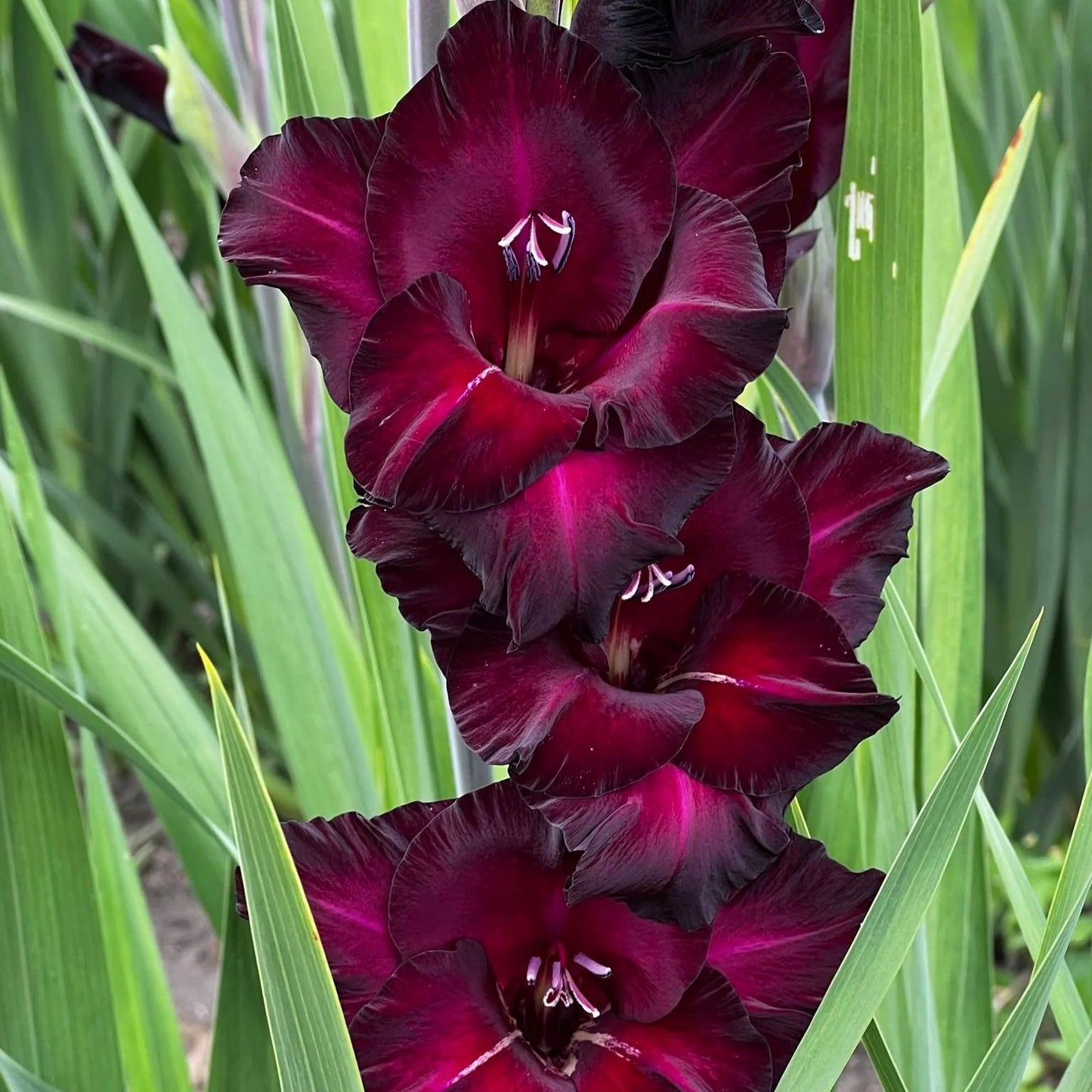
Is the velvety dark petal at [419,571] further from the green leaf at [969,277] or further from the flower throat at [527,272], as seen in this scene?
the green leaf at [969,277]

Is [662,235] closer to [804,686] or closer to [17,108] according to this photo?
[804,686]

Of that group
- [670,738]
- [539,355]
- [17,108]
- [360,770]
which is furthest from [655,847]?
[17,108]

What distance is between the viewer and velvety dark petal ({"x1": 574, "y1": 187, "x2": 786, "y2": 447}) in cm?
33

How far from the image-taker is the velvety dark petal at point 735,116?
37cm

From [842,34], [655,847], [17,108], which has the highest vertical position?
[17,108]

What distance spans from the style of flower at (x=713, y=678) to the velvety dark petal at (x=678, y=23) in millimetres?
105

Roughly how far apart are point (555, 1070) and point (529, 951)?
0.04m

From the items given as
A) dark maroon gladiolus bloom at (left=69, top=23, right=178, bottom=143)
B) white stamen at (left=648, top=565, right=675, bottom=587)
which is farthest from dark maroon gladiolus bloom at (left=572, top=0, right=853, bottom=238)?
dark maroon gladiolus bloom at (left=69, top=23, right=178, bottom=143)

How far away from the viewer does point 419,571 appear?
374 millimetres

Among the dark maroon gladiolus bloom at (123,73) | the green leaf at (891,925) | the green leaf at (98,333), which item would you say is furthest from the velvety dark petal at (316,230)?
the green leaf at (98,333)

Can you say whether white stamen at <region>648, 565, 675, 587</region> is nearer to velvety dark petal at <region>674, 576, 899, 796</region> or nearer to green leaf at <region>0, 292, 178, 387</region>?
velvety dark petal at <region>674, 576, 899, 796</region>

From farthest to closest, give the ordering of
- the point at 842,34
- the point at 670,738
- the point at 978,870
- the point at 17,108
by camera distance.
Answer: the point at 17,108, the point at 978,870, the point at 842,34, the point at 670,738

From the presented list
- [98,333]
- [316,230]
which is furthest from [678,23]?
[98,333]

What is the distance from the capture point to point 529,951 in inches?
17.8
